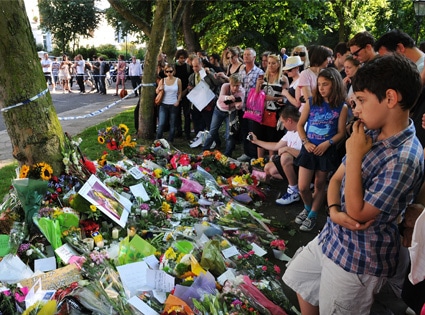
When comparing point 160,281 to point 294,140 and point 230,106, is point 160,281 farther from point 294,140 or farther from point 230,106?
point 230,106

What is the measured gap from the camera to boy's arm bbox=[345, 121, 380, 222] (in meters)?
1.70

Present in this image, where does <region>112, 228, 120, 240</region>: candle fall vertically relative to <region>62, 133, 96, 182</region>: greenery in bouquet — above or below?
below

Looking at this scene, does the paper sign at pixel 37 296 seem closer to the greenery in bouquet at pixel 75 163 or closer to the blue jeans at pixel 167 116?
the greenery in bouquet at pixel 75 163

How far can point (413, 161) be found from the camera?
63.6 inches

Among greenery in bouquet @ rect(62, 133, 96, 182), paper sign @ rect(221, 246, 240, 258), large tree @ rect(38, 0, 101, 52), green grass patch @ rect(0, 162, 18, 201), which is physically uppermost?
large tree @ rect(38, 0, 101, 52)

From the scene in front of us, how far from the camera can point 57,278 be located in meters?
2.80

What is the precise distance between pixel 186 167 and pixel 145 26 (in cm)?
414

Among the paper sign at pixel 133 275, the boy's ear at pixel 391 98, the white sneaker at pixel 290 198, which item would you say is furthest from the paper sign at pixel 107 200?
the boy's ear at pixel 391 98

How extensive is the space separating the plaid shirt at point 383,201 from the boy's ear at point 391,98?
13 cm

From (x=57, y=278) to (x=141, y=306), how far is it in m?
0.69

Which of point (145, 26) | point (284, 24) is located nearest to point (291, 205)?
point (145, 26)

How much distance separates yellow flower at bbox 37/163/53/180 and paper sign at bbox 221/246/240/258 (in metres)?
1.75

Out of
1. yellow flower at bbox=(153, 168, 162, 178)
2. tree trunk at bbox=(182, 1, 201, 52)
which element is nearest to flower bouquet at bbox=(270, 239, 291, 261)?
yellow flower at bbox=(153, 168, 162, 178)

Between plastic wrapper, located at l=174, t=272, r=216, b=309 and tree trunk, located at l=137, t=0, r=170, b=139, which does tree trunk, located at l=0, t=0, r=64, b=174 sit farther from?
tree trunk, located at l=137, t=0, r=170, b=139
